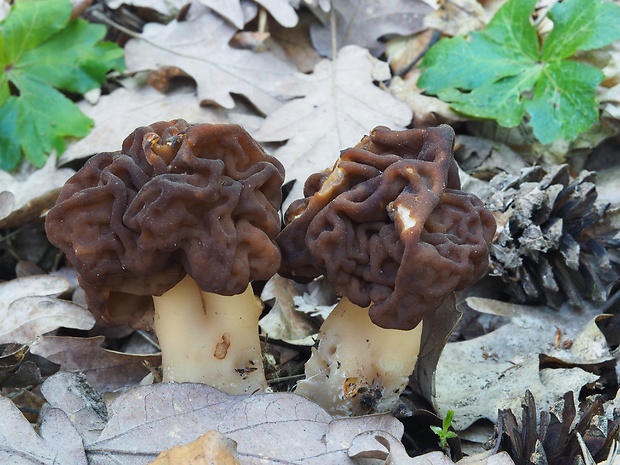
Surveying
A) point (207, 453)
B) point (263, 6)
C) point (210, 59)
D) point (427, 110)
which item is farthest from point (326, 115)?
point (207, 453)

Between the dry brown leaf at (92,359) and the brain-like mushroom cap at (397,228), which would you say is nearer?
the brain-like mushroom cap at (397,228)

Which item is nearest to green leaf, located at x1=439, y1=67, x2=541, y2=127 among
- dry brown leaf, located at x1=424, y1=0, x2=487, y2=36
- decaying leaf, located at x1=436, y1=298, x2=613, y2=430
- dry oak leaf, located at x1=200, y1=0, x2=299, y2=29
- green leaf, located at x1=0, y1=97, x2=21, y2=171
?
dry brown leaf, located at x1=424, y1=0, x2=487, y2=36

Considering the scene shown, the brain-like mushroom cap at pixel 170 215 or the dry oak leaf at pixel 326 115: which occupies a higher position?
the brain-like mushroom cap at pixel 170 215

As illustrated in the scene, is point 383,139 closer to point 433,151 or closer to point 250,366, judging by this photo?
point 433,151

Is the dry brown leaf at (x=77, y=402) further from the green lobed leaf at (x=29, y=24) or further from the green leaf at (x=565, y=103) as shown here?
the green leaf at (x=565, y=103)

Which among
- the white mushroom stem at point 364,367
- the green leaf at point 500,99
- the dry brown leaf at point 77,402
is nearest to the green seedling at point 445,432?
the white mushroom stem at point 364,367

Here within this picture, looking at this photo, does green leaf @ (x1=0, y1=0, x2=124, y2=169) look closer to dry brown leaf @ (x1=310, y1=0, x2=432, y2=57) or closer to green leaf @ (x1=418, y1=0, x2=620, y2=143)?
dry brown leaf @ (x1=310, y1=0, x2=432, y2=57)
